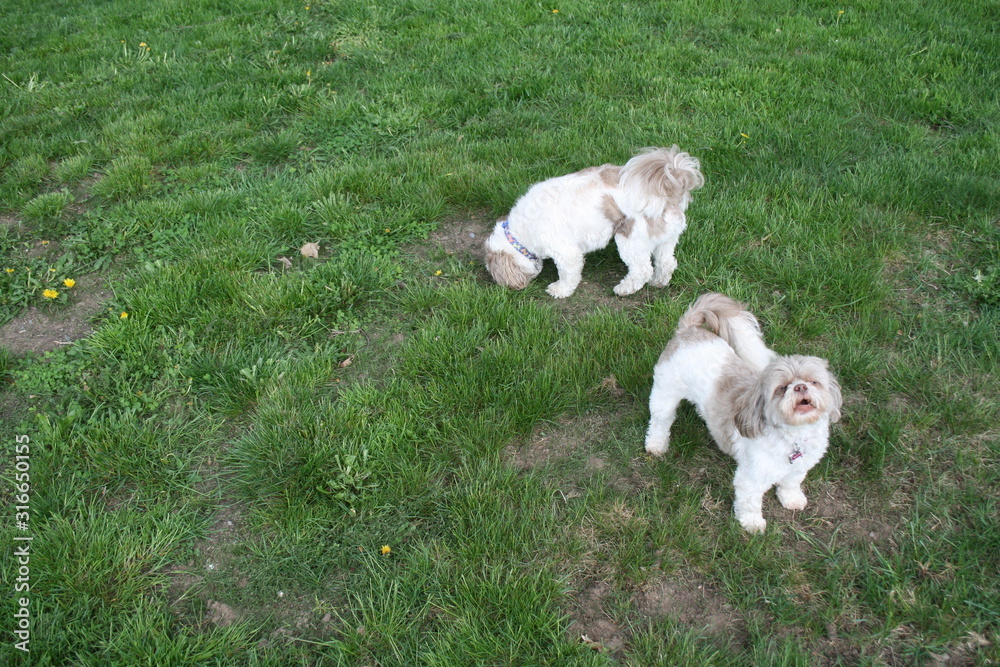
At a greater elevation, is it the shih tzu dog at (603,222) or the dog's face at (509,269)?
the shih tzu dog at (603,222)

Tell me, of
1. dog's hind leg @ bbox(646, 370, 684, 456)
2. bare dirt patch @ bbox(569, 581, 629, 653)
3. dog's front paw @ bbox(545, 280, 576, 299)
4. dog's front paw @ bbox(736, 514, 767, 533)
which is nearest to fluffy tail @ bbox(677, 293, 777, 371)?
dog's hind leg @ bbox(646, 370, 684, 456)

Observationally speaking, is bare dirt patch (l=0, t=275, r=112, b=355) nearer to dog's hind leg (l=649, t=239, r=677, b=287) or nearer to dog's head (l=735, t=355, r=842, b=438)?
dog's hind leg (l=649, t=239, r=677, b=287)

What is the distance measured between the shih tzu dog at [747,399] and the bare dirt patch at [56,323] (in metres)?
3.84

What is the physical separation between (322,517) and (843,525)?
2.57 meters

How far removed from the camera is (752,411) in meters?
2.74

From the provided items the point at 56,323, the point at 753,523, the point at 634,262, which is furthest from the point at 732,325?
the point at 56,323

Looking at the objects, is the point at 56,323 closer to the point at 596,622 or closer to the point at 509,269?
the point at 509,269

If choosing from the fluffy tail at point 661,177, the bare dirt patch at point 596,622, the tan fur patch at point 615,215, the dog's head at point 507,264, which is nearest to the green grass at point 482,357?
the bare dirt patch at point 596,622

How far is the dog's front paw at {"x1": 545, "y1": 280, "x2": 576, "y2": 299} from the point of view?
447cm

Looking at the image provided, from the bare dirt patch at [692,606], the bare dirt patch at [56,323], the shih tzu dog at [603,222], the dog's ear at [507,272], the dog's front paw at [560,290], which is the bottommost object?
the bare dirt patch at [692,606]

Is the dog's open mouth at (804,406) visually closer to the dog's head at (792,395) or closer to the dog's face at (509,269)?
the dog's head at (792,395)

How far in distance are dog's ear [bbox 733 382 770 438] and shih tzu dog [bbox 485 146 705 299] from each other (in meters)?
1.56

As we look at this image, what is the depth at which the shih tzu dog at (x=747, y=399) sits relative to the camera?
2613 mm

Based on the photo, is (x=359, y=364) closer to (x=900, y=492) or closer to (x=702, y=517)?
(x=702, y=517)
